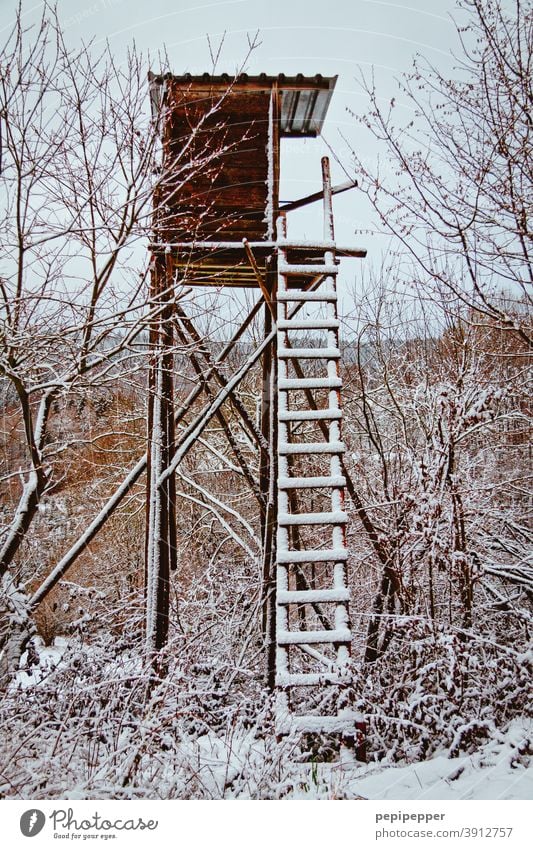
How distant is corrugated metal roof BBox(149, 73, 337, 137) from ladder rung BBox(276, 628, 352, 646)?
384 cm

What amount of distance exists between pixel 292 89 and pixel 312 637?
13.9 feet

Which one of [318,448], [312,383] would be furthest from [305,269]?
[318,448]

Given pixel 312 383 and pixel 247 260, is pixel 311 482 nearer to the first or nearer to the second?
pixel 312 383

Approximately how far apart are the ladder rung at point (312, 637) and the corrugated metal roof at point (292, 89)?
3.84 metres

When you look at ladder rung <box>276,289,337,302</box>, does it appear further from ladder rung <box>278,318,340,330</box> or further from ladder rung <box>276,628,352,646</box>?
ladder rung <box>276,628,352,646</box>

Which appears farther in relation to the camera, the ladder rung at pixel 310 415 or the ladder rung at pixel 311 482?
the ladder rung at pixel 310 415

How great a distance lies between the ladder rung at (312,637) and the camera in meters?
3.02

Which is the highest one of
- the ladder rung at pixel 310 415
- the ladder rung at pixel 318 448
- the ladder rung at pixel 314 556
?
the ladder rung at pixel 310 415

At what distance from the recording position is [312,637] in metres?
3.03

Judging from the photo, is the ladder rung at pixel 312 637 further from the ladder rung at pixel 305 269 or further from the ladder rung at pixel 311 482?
the ladder rung at pixel 305 269

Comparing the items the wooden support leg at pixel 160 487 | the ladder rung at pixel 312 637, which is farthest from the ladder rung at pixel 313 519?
the wooden support leg at pixel 160 487

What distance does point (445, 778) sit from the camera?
267 cm

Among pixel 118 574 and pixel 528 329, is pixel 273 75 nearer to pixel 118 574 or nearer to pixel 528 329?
pixel 528 329
